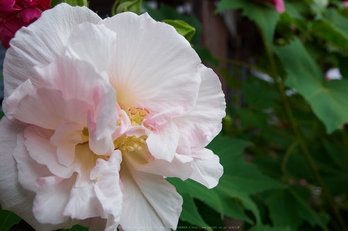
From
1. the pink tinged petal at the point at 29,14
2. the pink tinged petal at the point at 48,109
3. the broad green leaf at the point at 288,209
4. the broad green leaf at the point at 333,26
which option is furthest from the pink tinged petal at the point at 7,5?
the broad green leaf at the point at 333,26

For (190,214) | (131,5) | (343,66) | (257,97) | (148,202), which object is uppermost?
(131,5)

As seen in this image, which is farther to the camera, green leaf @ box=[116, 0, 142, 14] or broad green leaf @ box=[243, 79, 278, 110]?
broad green leaf @ box=[243, 79, 278, 110]

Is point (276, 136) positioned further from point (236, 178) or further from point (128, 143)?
point (128, 143)

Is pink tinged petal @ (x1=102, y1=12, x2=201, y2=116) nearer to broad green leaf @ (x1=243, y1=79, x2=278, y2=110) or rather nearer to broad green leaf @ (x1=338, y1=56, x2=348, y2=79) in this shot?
broad green leaf @ (x1=243, y1=79, x2=278, y2=110)

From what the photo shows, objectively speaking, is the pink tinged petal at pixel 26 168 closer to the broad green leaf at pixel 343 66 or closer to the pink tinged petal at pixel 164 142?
the pink tinged petal at pixel 164 142

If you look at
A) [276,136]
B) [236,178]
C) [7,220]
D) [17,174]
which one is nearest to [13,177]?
[17,174]

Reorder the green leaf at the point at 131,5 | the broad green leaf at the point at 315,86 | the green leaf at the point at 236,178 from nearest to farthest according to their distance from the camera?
the green leaf at the point at 131,5, the green leaf at the point at 236,178, the broad green leaf at the point at 315,86

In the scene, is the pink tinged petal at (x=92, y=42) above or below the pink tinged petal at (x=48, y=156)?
above

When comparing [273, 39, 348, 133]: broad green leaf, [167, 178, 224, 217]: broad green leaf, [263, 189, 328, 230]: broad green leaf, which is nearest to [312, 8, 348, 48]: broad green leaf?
[273, 39, 348, 133]: broad green leaf
